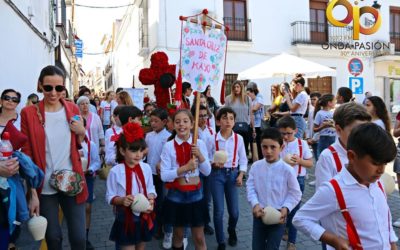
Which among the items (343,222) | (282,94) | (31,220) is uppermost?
(282,94)

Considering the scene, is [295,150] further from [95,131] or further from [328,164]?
[95,131]

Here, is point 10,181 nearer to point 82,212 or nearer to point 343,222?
point 82,212

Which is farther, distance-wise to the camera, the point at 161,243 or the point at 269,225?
the point at 161,243

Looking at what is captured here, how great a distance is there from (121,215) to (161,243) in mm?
1450

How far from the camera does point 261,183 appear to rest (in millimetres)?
3525

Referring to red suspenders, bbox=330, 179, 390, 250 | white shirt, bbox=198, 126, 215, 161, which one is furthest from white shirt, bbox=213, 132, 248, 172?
red suspenders, bbox=330, 179, 390, 250

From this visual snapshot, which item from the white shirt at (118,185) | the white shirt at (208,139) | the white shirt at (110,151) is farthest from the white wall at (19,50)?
the white shirt at (118,185)

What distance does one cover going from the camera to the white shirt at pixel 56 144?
10.3ft

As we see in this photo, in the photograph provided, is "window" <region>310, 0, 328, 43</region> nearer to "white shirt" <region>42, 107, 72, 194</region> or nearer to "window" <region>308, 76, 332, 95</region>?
"window" <region>308, 76, 332, 95</region>

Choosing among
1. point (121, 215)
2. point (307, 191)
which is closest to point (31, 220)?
point (121, 215)

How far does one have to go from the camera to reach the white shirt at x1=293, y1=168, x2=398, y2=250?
1.99 meters

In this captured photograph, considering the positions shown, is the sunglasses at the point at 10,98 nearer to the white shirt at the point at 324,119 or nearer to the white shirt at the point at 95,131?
the white shirt at the point at 95,131

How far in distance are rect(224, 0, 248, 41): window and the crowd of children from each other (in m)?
13.3

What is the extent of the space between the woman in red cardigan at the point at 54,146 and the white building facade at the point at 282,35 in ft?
42.6
